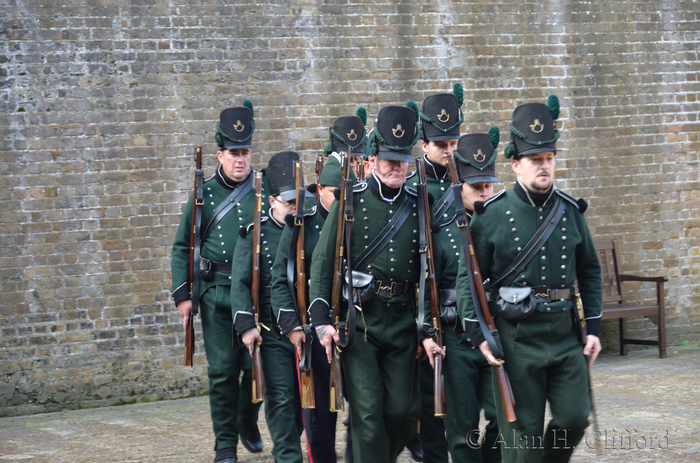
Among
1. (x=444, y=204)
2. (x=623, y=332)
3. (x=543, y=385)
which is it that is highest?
(x=444, y=204)

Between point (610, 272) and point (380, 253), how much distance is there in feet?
16.8

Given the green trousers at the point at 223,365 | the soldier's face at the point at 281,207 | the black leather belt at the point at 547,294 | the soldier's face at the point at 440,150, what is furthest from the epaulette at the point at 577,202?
the green trousers at the point at 223,365

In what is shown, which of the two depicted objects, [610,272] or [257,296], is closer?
[257,296]

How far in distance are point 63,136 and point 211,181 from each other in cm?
236

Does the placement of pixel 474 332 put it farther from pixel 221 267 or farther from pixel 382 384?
pixel 221 267

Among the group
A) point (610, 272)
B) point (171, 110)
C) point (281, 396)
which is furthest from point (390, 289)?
point (610, 272)

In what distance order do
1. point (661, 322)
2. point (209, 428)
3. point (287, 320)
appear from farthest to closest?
point (661, 322) < point (209, 428) < point (287, 320)

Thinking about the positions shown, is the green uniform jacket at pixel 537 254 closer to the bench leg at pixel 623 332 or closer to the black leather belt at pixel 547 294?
the black leather belt at pixel 547 294

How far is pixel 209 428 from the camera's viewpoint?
661cm

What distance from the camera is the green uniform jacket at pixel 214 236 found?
5617 mm

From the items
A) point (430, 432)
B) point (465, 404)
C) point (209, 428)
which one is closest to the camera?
A: point (465, 404)

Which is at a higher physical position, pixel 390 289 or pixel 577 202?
pixel 577 202

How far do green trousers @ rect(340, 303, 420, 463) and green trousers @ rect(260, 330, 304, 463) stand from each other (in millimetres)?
720

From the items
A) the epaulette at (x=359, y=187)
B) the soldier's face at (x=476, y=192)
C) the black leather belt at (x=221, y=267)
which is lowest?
the black leather belt at (x=221, y=267)
